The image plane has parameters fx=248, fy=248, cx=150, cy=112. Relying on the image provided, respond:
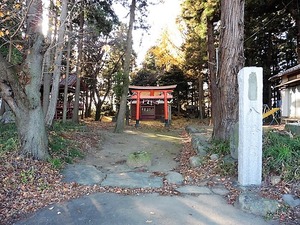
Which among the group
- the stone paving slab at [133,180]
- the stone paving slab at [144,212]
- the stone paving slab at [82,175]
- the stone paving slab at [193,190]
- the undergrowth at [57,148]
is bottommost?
the stone paving slab at [144,212]

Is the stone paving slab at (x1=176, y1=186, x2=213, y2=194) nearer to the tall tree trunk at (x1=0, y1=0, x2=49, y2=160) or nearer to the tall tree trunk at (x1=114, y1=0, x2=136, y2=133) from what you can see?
the tall tree trunk at (x1=0, y1=0, x2=49, y2=160)

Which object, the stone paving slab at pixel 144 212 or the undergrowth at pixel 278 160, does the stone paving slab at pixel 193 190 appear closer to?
the stone paving slab at pixel 144 212

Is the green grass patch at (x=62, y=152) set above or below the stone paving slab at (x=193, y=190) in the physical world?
above

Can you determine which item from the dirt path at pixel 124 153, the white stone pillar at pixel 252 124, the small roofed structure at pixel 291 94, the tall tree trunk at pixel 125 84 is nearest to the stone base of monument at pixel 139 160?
the dirt path at pixel 124 153

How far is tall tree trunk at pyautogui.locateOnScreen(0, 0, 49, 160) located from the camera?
5.34 m

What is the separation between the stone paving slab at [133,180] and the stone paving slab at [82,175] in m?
0.20

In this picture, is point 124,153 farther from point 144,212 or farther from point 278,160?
point 278,160

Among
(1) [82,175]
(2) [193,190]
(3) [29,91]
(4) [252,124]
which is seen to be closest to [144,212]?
(2) [193,190]

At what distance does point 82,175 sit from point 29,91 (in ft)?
7.16

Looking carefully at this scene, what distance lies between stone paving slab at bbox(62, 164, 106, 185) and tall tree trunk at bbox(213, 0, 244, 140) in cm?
354

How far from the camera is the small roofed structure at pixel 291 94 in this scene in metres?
12.8

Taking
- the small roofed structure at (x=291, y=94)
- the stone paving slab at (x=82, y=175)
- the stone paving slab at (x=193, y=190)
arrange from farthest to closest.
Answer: the small roofed structure at (x=291, y=94) → the stone paving slab at (x=82, y=175) → the stone paving slab at (x=193, y=190)

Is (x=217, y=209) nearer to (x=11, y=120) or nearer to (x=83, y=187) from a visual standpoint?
(x=83, y=187)

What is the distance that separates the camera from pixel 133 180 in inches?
201
